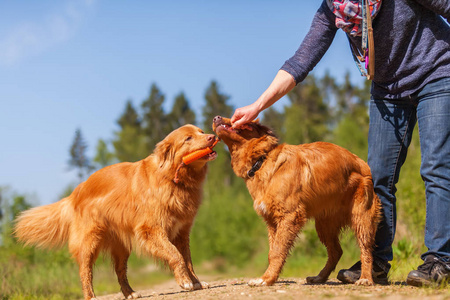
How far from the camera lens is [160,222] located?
17.1ft

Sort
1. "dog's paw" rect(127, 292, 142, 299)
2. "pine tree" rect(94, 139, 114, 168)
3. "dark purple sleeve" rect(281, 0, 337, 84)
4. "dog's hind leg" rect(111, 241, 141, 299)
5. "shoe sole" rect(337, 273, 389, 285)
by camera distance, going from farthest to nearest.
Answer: "pine tree" rect(94, 139, 114, 168), "dog's hind leg" rect(111, 241, 141, 299), "dog's paw" rect(127, 292, 142, 299), "shoe sole" rect(337, 273, 389, 285), "dark purple sleeve" rect(281, 0, 337, 84)

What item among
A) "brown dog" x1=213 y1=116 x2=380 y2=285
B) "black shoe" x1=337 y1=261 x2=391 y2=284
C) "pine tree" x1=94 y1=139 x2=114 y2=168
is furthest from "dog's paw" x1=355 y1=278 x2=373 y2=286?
"pine tree" x1=94 y1=139 x2=114 y2=168

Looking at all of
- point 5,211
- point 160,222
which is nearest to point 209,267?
point 5,211

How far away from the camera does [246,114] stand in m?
4.35

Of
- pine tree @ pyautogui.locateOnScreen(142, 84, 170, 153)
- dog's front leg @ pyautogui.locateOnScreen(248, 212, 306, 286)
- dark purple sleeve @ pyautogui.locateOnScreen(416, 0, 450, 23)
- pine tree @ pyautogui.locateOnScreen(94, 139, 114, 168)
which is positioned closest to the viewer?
dark purple sleeve @ pyautogui.locateOnScreen(416, 0, 450, 23)

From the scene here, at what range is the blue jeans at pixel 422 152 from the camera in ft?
13.3

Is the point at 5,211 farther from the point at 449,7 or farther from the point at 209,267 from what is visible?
the point at 449,7

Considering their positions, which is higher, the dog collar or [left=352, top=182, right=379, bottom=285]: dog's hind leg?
the dog collar

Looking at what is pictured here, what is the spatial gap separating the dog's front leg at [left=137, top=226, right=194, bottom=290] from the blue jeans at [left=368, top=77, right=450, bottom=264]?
2.09 m

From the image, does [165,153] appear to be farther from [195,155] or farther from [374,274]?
[374,274]


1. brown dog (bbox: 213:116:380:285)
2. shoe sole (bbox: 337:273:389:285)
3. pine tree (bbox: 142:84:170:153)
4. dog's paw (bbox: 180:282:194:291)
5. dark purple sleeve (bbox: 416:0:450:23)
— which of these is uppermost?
pine tree (bbox: 142:84:170:153)

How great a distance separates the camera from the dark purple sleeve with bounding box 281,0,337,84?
4453 mm

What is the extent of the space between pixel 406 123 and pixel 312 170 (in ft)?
3.47

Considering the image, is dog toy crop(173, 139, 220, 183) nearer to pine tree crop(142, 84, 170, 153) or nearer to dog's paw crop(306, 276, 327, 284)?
dog's paw crop(306, 276, 327, 284)
